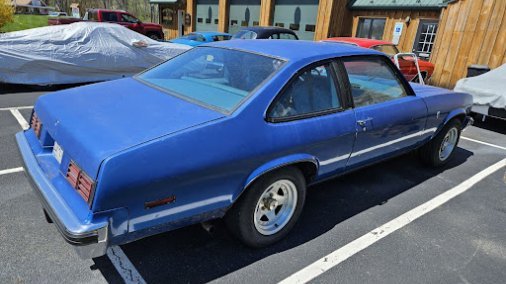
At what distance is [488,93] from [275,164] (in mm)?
5870

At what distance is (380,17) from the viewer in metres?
13.0

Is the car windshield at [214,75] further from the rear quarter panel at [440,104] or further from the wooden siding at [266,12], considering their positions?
the wooden siding at [266,12]

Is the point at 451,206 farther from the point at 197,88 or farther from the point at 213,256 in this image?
the point at 197,88

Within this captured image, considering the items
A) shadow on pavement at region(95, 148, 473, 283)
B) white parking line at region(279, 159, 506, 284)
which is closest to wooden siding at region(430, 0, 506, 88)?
white parking line at region(279, 159, 506, 284)

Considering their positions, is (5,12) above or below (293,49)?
below

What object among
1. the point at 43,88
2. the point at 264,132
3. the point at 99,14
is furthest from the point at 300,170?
the point at 99,14

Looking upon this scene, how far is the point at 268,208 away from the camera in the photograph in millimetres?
2625

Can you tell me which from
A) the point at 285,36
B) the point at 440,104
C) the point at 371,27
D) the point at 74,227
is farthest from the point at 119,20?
the point at 74,227

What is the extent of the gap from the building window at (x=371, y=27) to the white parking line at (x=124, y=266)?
13.0 metres

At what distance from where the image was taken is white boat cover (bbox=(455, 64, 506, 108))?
623cm

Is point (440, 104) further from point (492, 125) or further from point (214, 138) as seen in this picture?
point (492, 125)

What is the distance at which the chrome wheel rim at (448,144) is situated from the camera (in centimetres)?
445

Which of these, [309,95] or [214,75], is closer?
[309,95]

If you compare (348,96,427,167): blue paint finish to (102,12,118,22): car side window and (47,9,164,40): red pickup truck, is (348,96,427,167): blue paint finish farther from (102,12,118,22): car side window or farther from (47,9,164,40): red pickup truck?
(102,12,118,22): car side window
